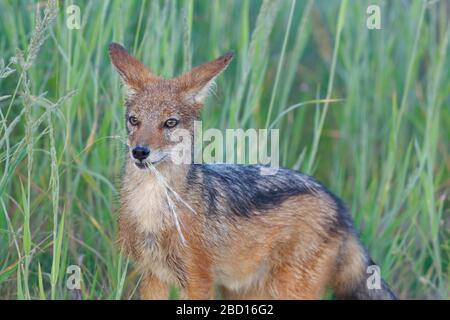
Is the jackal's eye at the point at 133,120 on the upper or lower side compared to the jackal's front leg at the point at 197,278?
upper

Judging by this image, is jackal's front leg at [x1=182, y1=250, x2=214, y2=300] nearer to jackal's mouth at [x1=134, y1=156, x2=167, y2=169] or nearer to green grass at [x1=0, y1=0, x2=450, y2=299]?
green grass at [x1=0, y1=0, x2=450, y2=299]

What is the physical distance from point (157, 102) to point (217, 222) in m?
0.78

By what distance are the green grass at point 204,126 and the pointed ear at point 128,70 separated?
13.7 inches

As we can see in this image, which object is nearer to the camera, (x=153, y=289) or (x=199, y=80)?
(x=199, y=80)

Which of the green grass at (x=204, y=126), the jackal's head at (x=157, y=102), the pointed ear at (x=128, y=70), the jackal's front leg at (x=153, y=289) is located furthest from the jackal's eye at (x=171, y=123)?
Result: the jackal's front leg at (x=153, y=289)

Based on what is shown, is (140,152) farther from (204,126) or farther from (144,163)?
(204,126)

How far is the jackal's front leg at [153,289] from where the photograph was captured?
5.18 metres

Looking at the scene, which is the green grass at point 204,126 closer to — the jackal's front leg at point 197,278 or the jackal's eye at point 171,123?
the jackal's front leg at point 197,278

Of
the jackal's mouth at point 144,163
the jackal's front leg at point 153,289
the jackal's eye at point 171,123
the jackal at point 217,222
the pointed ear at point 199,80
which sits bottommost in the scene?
the jackal's front leg at point 153,289

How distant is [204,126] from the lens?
5.89 m

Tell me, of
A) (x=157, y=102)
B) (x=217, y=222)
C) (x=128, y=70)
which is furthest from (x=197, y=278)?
(x=128, y=70)

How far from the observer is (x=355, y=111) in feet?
21.8

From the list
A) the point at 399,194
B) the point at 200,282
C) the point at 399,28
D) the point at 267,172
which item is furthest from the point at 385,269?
the point at 399,28

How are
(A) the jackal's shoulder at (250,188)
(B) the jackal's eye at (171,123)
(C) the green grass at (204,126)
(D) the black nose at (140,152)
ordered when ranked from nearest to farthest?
(D) the black nose at (140,152), (B) the jackal's eye at (171,123), (A) the jackal's shoulder at (250,188), (C) the green grass at (204,126)
